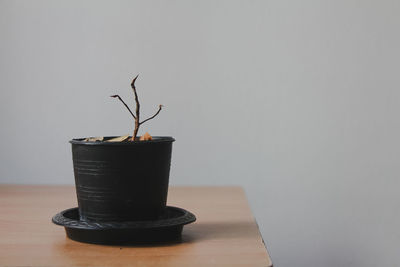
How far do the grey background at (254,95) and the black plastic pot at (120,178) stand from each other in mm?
1217

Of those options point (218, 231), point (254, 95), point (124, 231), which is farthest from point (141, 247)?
point (254, 95)

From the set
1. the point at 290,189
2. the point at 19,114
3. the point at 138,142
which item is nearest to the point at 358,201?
the point at 290,189

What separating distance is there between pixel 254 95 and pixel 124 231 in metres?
1.31

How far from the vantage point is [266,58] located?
210 centimetres

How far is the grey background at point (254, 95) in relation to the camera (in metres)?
2.10

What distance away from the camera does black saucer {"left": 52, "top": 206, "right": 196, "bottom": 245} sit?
859mm

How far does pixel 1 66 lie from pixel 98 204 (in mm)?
1409

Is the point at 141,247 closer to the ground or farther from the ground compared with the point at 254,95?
closer to the ground

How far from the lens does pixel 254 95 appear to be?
211 cm

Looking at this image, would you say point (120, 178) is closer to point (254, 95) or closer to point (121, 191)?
point (121, 191)

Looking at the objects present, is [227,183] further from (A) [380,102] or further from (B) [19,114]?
(B) [19,114]

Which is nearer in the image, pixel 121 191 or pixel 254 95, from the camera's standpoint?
pixel 121 191

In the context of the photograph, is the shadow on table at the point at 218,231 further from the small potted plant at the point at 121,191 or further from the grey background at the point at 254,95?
the grey background at the point at 254,95

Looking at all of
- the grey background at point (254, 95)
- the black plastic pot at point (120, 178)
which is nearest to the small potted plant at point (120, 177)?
the black plastic pot at point (120, 178)
